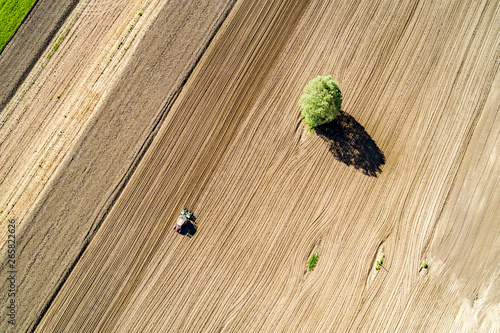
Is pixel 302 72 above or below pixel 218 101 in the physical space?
above

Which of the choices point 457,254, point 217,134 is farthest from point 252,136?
point 457,254

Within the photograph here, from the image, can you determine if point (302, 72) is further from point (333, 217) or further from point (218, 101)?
point (333, 217)

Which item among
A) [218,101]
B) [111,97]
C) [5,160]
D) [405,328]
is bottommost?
[5,160]

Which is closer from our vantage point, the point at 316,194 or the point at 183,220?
the point at 183,220

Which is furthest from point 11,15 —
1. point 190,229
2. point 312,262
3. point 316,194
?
point 312,262

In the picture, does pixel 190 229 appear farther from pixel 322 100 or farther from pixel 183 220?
pixel 322 100

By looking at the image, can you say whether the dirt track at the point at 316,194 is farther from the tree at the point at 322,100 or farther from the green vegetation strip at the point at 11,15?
the green vegetation strip at the point at 11,15
